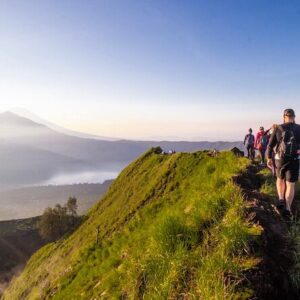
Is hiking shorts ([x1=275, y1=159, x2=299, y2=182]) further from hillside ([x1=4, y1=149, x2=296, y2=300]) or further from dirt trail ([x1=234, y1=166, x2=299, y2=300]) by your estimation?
dirt trail ([x1=234, y1=166, x2=299, y2=300])

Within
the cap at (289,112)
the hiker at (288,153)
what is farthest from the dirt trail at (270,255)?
the cap at (289,112)

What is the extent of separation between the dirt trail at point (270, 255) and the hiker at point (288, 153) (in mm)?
2109

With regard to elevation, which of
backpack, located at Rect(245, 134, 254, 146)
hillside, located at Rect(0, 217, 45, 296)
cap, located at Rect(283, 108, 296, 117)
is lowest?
hillside, located at Rect(0, 217, 45, 296)

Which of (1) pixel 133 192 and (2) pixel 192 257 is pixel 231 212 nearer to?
(2) pixel 192 257

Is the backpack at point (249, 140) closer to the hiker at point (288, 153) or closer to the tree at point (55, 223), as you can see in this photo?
the hiker at point (288, 153)

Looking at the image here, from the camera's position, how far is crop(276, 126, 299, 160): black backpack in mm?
9863

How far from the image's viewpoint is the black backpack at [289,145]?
9.86m

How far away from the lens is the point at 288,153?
9.87 meters

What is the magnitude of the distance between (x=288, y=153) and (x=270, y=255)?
14.4 feet

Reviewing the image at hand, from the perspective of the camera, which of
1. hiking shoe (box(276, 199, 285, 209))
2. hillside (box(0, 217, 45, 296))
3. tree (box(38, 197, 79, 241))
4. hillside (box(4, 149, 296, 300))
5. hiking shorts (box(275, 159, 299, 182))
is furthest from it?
tree (box(38, 197, 79, 241))

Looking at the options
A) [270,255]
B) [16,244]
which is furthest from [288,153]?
[16,244]

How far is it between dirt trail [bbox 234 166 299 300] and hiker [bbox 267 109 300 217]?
6.92 ft

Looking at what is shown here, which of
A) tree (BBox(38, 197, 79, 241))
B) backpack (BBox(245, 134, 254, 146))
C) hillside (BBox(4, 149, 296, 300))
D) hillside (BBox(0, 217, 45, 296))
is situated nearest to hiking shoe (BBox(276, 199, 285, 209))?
hillside (BBox(4, 149, 296, 300))

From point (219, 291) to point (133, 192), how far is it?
15.7m
